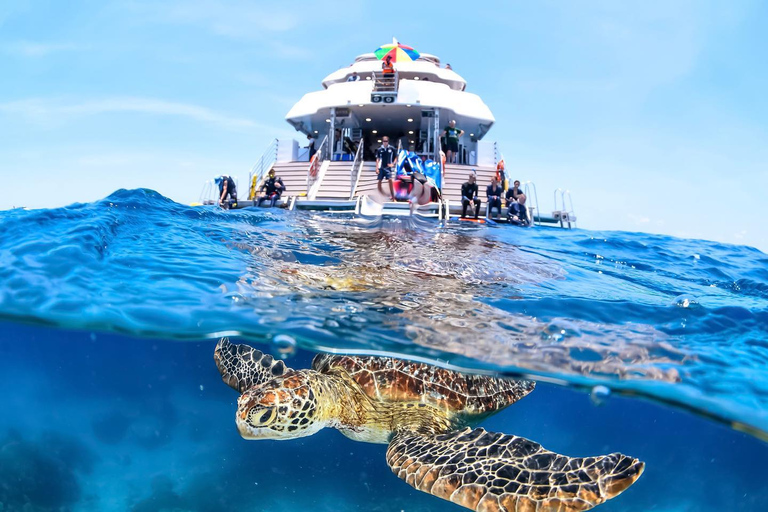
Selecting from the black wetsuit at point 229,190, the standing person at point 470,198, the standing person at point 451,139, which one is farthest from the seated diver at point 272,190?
the standing person at point 451,139

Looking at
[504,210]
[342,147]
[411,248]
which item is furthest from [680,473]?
[342,147]

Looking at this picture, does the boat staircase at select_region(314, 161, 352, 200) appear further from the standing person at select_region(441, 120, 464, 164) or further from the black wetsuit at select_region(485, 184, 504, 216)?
the black wetsuit at select_region(485, 184, 504, 216)

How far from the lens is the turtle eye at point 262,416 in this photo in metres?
4.26

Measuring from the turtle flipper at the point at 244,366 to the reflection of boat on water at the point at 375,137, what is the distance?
10.0 m

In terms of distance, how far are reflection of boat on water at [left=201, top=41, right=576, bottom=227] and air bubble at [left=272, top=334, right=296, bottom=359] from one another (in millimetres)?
10037

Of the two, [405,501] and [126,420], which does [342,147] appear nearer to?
[126,420]

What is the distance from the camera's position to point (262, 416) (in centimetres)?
432

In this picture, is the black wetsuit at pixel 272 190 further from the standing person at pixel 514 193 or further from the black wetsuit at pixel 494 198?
the standing person at pixel 514 193

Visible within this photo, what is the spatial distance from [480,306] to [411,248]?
11.4 feet

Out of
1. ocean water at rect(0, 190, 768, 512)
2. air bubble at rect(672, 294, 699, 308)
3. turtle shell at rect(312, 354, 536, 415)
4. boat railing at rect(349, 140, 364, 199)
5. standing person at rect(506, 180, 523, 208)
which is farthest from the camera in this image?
boat railing at rect(349, 140, 364, 199)

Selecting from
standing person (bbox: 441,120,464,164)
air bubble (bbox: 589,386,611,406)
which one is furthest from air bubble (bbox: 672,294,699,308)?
standing person (bbox: 441,120,464,164)

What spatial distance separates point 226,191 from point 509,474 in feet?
57.4

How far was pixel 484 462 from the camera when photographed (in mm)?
4004

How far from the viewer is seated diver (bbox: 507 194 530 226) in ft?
53.5
